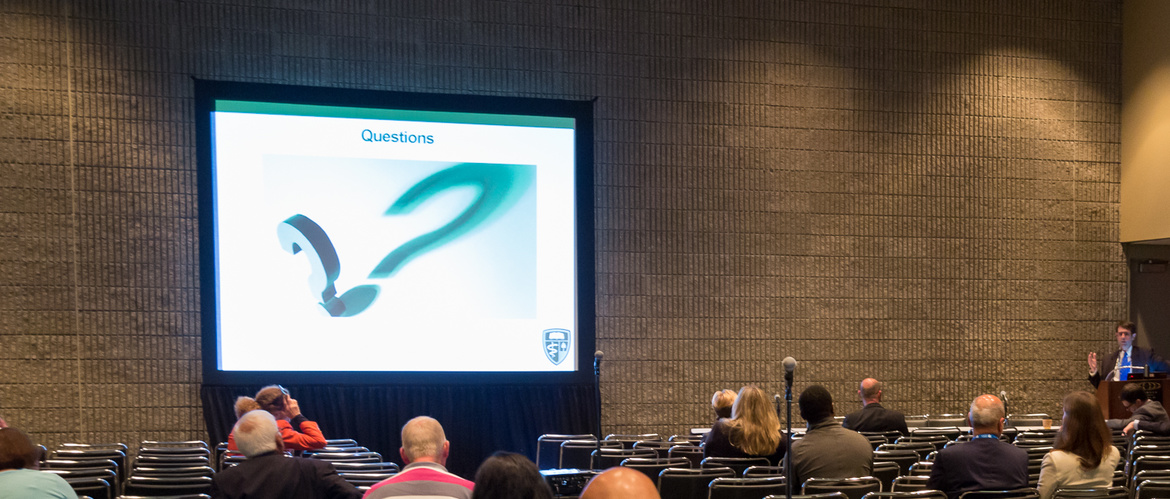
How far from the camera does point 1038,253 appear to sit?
10.4 meters

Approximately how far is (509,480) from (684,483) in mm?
2563

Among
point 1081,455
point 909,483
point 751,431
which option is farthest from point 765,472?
point 1081,455

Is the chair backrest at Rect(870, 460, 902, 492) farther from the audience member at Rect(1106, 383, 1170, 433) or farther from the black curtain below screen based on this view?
the black curtain below screen

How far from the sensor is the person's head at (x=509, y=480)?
223 centimetres

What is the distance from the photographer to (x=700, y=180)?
9.58 m

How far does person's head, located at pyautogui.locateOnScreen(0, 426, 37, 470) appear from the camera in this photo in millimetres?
3664

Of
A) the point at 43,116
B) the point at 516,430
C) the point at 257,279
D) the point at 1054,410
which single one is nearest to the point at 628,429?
the point at 516,430

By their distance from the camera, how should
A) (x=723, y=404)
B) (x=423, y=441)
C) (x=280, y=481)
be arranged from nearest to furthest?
(x=423, y=441)
(x=280, y=481)
(x=723, y=404)

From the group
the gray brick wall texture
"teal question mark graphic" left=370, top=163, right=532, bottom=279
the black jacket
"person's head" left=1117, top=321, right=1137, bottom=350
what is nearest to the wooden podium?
"person's head" left=1117, top=321, right=1137, bottom=350

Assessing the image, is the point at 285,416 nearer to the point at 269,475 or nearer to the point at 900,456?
the point at 269,475

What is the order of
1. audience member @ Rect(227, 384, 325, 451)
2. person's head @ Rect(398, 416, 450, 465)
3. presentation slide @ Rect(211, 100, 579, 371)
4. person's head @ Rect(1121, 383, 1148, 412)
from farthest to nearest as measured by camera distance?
presentation slide @ Rect(211, 100, 579, 371)
person's head @ Rect(1121, 383, 1148, 412)
audience member @ Rect(227, 384, 325, 451)
person's head @ Rect(398, 416, 450, 465)

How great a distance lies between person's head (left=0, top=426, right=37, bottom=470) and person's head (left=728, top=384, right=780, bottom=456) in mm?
3632

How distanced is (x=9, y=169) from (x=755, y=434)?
6.93 metres

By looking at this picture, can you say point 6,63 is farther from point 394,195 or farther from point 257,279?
point 394,195
